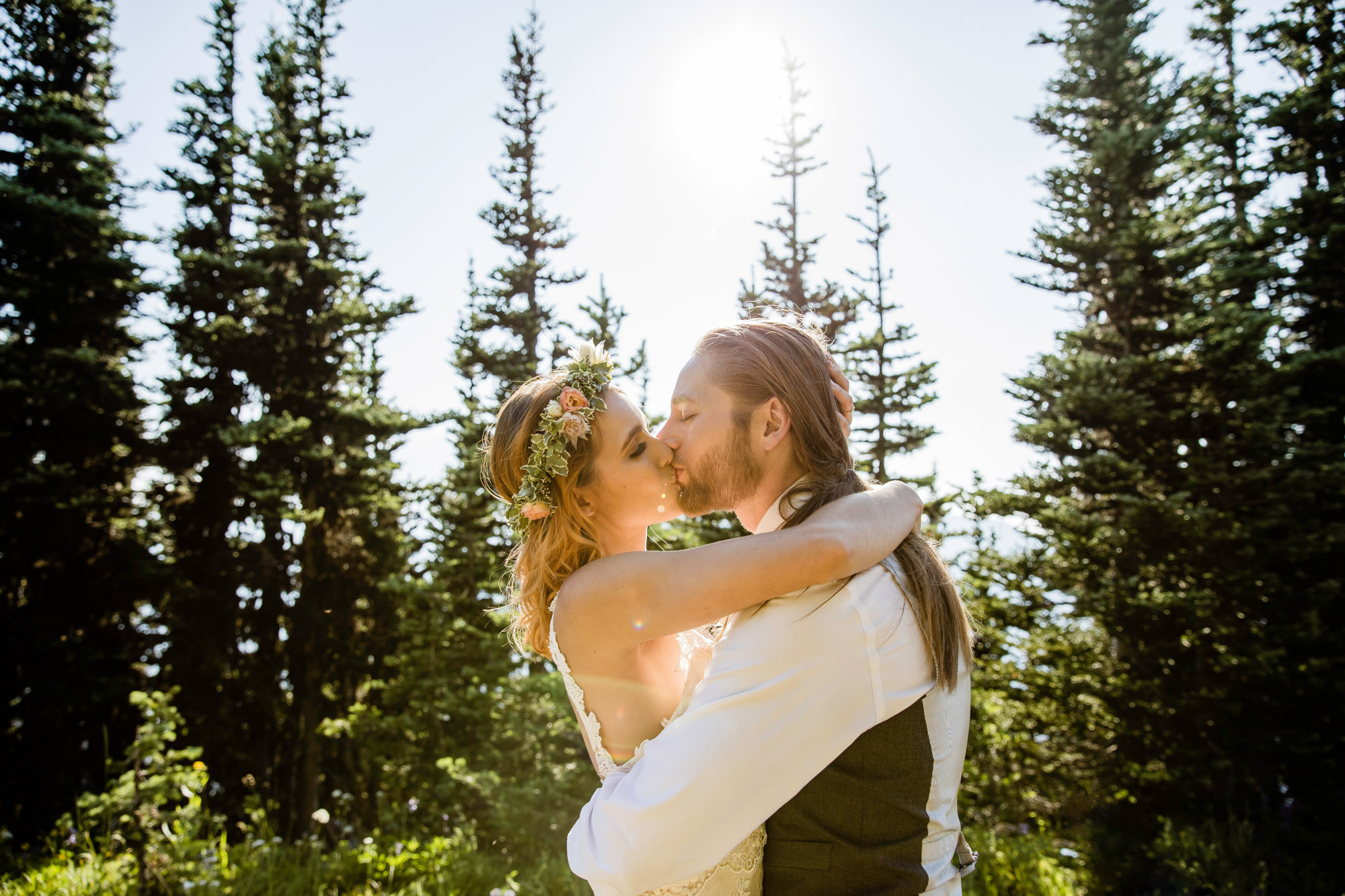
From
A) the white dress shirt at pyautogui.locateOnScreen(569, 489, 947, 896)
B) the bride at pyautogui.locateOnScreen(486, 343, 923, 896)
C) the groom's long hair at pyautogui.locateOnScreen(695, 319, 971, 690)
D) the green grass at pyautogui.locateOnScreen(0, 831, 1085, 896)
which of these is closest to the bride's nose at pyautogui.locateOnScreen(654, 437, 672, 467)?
the bride at pyautogui.locateOnScreen(486, 343, 923, 896)

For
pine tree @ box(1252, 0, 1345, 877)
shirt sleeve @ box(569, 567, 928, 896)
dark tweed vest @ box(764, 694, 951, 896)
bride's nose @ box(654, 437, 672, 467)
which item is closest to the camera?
shirt sleeve @ box(569, 567, 928, 896)

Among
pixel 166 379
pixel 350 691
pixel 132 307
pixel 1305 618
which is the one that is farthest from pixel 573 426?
pixel 132 307

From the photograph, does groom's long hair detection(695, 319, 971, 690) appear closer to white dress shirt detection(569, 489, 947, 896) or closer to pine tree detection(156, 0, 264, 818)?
white dress shirt detection(569, 489, 947, 896)

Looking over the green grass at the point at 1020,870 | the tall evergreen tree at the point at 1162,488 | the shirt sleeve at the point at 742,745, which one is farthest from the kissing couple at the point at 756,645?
the tall evergreen tree at the point at 1162,488

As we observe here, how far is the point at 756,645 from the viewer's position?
174 cm

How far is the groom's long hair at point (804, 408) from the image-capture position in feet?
6.93

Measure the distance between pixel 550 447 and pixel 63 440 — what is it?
14604 mm

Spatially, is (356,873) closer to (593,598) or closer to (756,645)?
(593,598)

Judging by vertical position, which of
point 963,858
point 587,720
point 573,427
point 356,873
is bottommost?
point 356,873

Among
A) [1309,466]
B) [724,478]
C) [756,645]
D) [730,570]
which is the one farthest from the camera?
[1309,466]

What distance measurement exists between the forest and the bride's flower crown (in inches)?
249

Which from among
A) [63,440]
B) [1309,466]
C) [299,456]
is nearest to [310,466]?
[299,456]

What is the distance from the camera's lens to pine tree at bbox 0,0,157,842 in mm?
11805

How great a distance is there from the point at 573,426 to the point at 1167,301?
36.4 feet
